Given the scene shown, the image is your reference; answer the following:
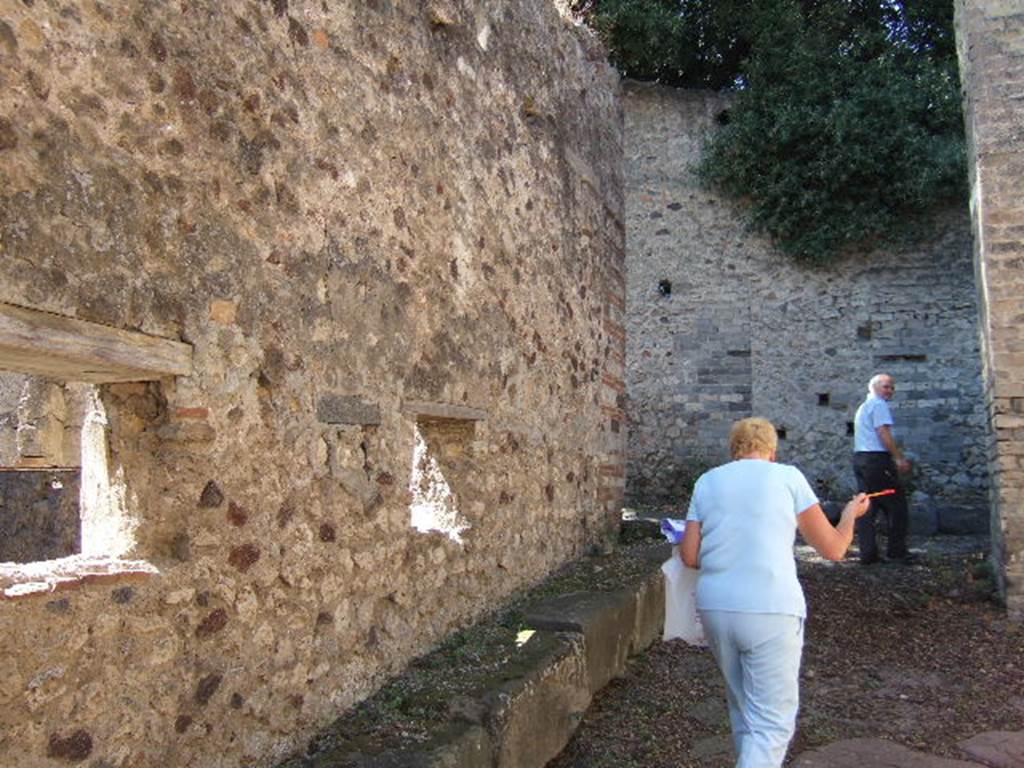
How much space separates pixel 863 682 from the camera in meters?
5.13

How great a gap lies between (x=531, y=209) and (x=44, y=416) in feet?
10.1

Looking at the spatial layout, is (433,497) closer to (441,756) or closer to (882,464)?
(441,756)

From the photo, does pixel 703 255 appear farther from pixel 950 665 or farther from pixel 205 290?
pixel 205 290

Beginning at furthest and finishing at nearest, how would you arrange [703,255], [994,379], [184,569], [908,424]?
[703,255], [908,424], [994,379], [184,569]

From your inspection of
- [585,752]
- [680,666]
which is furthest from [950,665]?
[585,752]

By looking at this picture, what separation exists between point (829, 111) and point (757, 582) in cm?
1050

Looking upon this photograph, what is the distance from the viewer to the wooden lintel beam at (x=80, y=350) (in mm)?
2104

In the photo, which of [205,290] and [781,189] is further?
[781,189]

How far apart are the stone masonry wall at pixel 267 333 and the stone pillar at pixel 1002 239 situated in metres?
3.29

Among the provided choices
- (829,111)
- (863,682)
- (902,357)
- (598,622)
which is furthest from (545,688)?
(829,111)

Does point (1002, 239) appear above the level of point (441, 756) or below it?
above

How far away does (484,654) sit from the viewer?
12.9ft

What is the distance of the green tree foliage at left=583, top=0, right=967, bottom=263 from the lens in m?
12.1

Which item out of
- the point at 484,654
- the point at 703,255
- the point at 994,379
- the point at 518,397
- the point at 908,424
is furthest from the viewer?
the point at 703,255
